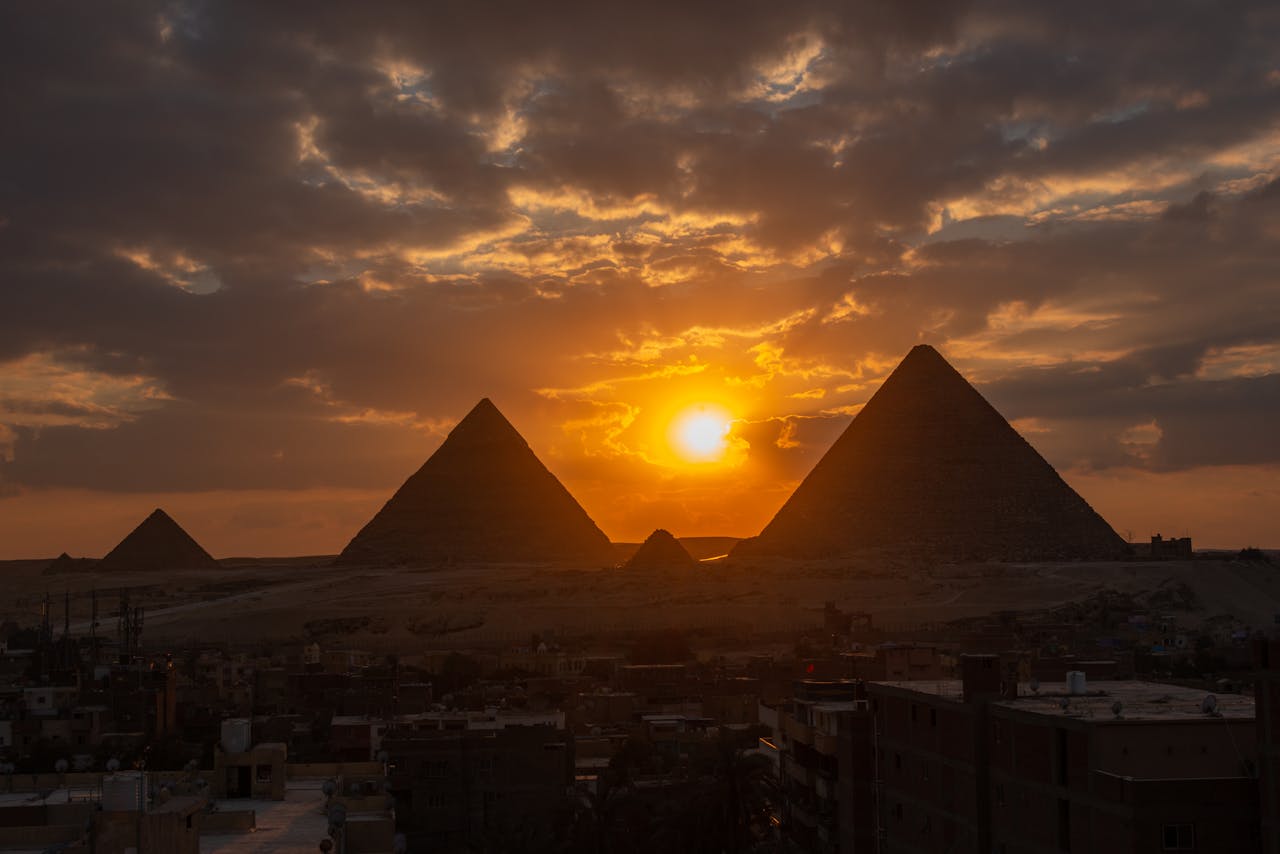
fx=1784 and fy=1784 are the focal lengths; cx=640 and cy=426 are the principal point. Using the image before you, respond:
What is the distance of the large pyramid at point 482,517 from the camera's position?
608ft

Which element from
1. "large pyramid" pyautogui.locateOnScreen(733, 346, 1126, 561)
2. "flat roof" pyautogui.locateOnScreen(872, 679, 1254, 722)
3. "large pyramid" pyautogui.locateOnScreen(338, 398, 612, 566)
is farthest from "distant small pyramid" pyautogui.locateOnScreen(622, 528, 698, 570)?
"flat roof" pyautogui.locateOnScreen(872, 679, 1254, 722)

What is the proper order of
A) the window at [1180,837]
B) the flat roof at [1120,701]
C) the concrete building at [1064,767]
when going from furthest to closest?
the flat roof at [1120,701], the concrete building at [1064,767], the window at [1180,837]

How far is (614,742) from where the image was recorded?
147ft

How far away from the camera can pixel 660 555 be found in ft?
460

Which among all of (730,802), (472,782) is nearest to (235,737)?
(730,802)

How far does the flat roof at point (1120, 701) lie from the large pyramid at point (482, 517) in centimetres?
15597

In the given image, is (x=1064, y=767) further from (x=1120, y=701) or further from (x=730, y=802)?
(x=730, y=802)

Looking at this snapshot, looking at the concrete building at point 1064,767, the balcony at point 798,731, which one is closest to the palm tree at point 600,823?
the balcony at point 798,731

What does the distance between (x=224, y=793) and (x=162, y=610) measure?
115m

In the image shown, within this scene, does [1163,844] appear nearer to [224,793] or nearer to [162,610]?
[224,793]

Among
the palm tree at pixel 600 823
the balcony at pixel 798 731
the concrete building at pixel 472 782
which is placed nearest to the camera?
the palm tree at pixel 600 823

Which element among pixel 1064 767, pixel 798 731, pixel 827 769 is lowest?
pixel 827 769

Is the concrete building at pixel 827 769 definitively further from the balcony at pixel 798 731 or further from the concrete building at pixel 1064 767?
the concrete building at pixel 1064 767

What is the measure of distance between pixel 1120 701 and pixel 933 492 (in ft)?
516
